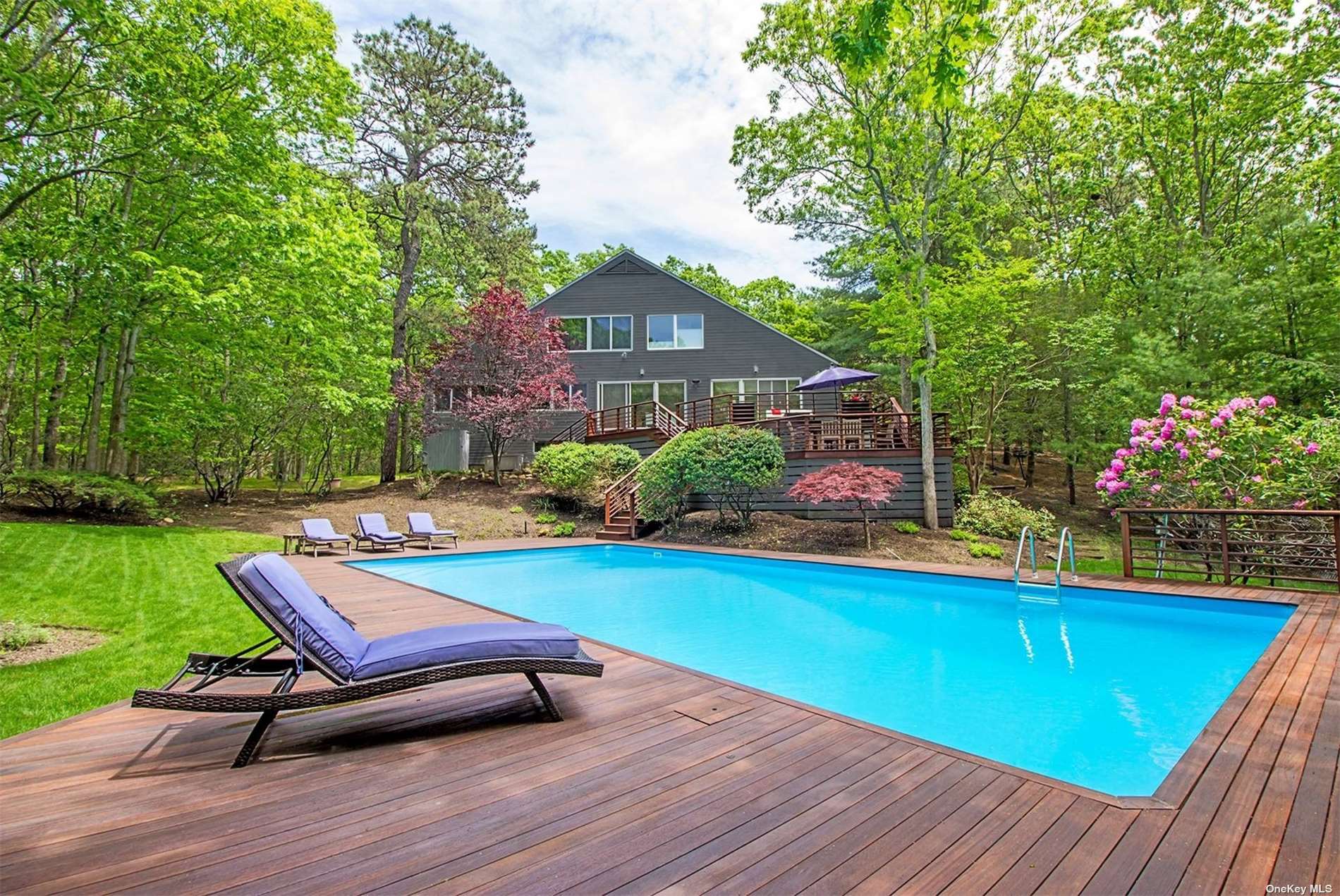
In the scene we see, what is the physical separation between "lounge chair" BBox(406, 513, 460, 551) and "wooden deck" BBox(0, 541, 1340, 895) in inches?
355

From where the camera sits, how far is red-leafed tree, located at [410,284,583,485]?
56.4 feet

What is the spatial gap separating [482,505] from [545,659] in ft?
45.8

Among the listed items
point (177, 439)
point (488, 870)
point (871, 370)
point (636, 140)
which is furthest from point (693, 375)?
point (488, 870)

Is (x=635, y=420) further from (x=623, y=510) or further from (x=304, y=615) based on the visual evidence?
(x=304, y=615)

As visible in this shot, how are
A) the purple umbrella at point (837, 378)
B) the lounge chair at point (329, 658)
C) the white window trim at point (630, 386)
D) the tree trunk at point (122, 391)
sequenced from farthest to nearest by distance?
the white window trim at point (630, 386)
the purple umbrella at point (837, 378)
the tree trunk at point (122, 391)
the lounge chair at point (329, 658)

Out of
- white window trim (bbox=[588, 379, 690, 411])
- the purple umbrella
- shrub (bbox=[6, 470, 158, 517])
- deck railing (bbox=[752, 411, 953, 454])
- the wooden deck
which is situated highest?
white window trim (bbox=[588, 379, 690, 411])

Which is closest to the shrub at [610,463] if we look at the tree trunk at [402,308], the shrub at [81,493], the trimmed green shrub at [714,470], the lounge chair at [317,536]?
the trimmed green shrub at [714,470]

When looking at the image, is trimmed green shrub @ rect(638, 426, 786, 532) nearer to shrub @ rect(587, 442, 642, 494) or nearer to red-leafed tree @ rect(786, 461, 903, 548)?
red-leafed tree @ rect(786, 461, 903, 548)

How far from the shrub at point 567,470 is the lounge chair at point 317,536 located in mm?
5420

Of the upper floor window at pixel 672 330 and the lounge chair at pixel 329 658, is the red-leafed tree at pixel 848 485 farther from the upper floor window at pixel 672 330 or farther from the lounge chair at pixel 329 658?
the upper floor window at pixel 672 330

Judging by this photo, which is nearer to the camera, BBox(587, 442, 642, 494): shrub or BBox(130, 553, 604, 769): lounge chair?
BBox(130, 553, 604, 769): lounge chair

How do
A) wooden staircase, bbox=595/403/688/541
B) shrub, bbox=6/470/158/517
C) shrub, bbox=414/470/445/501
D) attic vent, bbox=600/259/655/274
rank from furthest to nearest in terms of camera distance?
attic vent, bbox=600/259/655/274 < shrub, bbox=414/470/445/501 < wooden staircase, bbox=595/403/688/541 < shrub, bbox=6/470/158/517

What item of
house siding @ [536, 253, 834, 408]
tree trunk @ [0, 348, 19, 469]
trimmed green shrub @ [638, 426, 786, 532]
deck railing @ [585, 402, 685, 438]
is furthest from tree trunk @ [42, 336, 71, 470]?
trimmed green shrub @ [638, 426, 786, 532]

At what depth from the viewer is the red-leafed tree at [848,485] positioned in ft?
37.1
